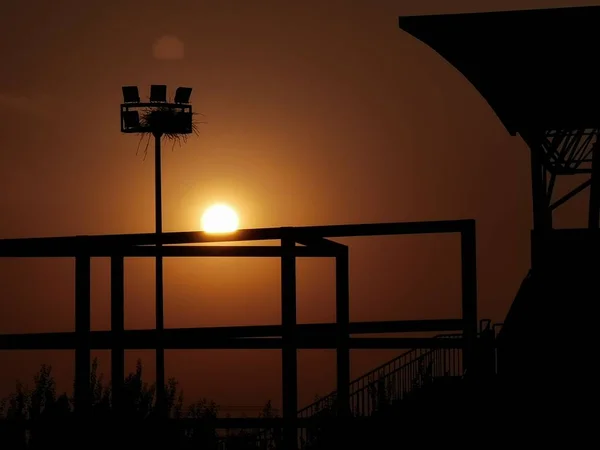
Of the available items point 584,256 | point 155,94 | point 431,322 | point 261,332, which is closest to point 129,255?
point 261,332

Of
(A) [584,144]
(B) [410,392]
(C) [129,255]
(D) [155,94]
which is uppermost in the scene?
(D) [155,94]

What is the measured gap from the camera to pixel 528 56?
20969 millimetres

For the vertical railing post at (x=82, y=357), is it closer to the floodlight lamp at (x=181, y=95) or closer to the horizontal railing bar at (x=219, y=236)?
the horizontal railing bar at (x=219, y=236)

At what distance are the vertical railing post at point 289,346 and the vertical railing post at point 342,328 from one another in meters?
1.37

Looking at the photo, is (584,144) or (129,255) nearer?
(129,255)

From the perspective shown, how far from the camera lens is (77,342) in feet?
44.1

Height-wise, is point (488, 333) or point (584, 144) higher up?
point (584, 144)

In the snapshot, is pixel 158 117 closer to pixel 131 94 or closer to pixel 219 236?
pixel 131 94

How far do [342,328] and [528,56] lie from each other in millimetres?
7424

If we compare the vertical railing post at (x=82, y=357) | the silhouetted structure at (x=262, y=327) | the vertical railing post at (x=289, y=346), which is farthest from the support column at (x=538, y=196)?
the vertical railing post at (x=82, y=357)

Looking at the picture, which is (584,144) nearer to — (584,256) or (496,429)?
(584,256)

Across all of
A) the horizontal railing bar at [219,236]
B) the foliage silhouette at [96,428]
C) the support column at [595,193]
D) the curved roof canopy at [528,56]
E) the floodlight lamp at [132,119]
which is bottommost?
the foliage silhouette at [96,428]

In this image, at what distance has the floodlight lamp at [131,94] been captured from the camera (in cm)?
3903

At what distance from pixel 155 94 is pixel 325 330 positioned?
74.0 feet
